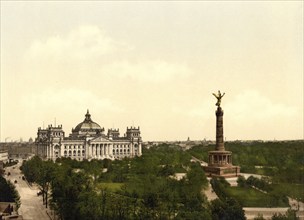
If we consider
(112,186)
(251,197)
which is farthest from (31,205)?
(251,197)

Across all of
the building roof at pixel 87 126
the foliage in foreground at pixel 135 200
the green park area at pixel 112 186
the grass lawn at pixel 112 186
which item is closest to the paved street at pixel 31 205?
the foliage in foreground at pixel 135 200

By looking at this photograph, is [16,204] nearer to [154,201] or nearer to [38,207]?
[38,207]

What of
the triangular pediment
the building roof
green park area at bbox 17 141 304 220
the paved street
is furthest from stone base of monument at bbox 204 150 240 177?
the building roof

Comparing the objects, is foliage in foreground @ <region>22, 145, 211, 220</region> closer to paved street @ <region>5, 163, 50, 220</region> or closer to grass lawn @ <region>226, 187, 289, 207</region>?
paved street @ <region>5, 163, 50, 220</region>

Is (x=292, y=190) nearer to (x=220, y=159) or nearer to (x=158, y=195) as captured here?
(x=220, y=159)

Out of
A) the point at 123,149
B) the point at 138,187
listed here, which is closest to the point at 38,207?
the point at 138,187

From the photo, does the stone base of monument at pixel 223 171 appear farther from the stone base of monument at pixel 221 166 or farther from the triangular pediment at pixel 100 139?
the triangular pediment at pixel 100 139
